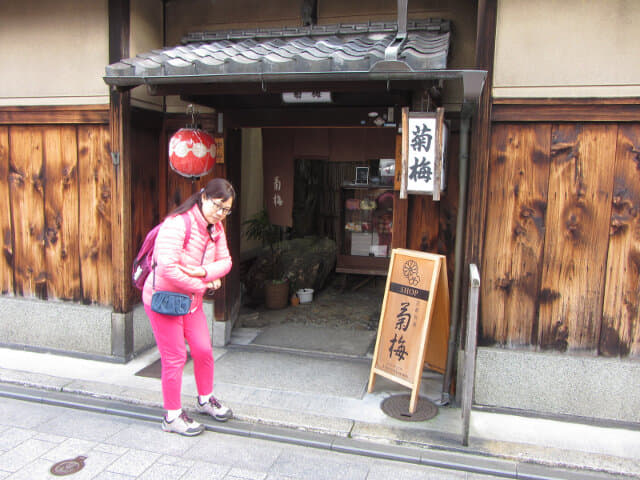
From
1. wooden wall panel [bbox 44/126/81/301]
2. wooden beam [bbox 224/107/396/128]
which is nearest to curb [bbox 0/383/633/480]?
wooden wall panel [bbox 44/126/81/301]

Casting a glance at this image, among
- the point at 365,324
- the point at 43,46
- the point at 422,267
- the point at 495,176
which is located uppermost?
the point at 43,46

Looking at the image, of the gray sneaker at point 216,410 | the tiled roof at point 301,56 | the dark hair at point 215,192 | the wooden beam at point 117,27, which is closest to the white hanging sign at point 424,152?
the tiled roof at point 301,56

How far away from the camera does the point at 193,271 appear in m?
4.45

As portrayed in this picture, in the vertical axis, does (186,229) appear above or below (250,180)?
below

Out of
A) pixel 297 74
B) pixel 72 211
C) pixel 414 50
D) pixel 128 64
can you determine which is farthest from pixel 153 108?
pixel 414 50

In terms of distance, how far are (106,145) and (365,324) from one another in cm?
487

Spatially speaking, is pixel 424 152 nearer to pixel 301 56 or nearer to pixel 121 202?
pixel 301 56

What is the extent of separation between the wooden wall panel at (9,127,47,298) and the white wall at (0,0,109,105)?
1.78ft

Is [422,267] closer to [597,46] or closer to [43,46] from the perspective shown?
[597,46]

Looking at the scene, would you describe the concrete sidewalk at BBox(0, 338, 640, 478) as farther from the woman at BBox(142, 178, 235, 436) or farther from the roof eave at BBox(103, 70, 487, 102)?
the roof eave at BBox(103, 70, 487, 102)

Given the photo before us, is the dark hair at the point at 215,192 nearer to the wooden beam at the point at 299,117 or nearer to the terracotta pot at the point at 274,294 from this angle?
the wooden beam at the point at 299,117

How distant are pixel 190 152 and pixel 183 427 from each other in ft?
9.91

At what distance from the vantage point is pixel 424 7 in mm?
5957

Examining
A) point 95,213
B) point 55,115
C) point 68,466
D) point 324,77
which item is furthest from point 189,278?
point 55,115
